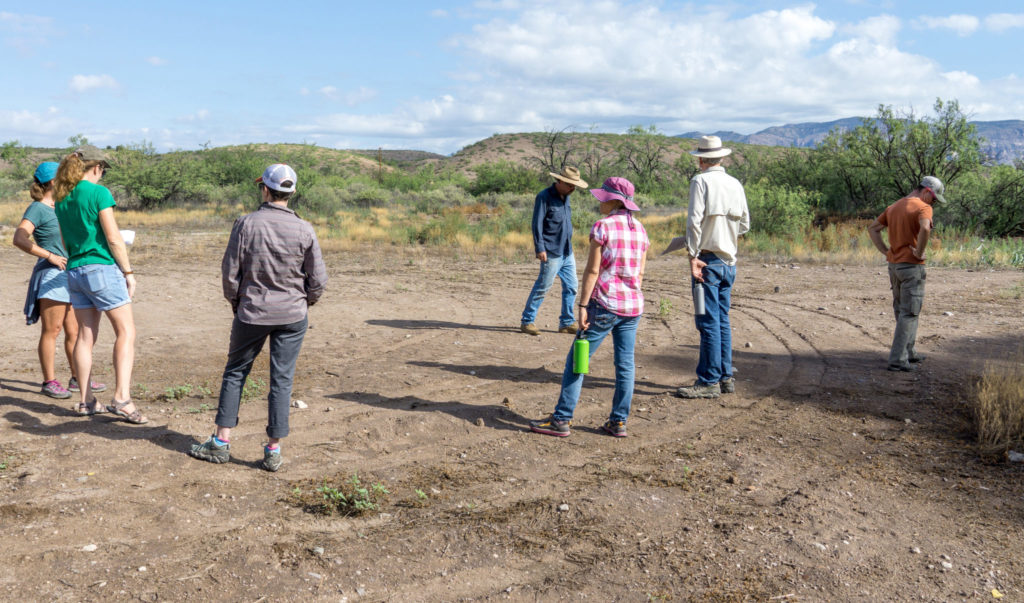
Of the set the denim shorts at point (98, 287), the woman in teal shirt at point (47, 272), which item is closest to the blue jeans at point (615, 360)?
the denim shorts at point (98, 287)

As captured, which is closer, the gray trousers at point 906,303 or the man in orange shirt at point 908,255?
the man in orange shirt at point 908,255

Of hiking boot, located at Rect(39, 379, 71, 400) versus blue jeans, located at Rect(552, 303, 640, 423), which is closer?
blue jeans, located at Rect(552, 303, 640, 423)

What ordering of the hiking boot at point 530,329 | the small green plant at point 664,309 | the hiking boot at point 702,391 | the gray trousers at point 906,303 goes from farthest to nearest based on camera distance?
the small green plant at point 664,309 → the hiking boot at point 530,329 → the gray trousers at point 906,303 → the hiking boot at point 702,391

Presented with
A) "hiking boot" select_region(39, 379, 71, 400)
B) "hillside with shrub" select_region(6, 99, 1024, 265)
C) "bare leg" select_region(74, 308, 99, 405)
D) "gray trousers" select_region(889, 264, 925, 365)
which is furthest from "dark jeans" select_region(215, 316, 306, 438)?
"hillside with shrub" select_region(6, 99, 1024, 265)

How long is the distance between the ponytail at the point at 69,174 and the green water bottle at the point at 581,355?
3.46m

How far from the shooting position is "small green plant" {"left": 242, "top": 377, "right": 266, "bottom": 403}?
6045 millimetres

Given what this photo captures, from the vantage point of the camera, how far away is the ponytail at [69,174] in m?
4.84

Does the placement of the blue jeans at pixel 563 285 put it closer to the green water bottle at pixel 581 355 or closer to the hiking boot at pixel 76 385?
the green water bottle at pixel 581 355

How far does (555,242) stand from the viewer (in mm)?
8383

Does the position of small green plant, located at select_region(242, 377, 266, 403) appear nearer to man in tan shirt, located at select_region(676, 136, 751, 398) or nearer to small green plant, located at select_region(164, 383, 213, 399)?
small green plant, located at select_region(164, 383, 213, 399)

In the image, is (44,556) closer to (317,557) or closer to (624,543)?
(317,557)

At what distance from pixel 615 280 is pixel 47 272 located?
4.26 meters

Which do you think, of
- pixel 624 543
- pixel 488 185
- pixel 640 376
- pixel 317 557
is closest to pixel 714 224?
pixel 640 376

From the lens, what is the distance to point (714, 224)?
19.2 ft
